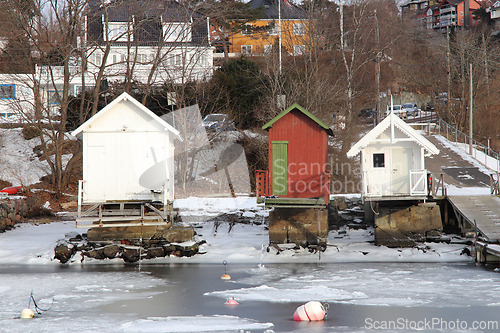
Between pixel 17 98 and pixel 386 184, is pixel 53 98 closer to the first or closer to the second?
pixel 17 98

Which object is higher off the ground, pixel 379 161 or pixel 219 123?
pixel 219 123

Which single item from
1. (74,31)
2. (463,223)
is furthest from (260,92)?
(463,223)

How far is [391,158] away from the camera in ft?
66.4

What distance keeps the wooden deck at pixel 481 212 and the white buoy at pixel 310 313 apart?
32.3ft

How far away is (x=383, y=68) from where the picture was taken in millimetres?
53219

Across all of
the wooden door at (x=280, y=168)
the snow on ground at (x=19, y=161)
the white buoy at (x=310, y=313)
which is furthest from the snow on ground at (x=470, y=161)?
the snow on ground at (x=19, y=161)

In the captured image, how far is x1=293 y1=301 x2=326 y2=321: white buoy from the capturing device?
11033mm

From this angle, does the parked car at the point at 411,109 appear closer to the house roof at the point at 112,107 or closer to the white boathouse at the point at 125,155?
the house roof at the point at 112,107

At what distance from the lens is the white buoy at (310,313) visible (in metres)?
11.0

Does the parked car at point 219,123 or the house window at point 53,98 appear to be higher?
the house window at point 53,98

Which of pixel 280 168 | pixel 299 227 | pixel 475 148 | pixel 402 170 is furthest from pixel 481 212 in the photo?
pixel 475 148

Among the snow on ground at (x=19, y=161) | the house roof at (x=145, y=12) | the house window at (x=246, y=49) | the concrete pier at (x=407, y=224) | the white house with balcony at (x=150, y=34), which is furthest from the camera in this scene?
the house window at (x=246, y=49)

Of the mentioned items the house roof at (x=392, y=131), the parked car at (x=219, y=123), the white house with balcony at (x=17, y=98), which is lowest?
the house roof at (x=392, y=131)

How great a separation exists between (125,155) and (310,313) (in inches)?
475
